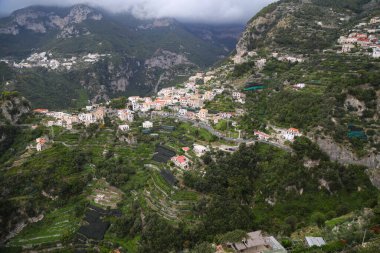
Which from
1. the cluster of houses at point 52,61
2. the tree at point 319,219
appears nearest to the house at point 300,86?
the tree at point 319,219

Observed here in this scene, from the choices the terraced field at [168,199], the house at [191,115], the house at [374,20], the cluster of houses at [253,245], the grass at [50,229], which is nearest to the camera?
the cluster of houses at [253,245]

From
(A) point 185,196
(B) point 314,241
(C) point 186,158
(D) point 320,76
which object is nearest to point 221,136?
(C) point 186,158

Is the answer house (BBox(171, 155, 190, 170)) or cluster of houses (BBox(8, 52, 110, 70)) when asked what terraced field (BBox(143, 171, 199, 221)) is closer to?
house (BBox(171, 155, 190, 170))

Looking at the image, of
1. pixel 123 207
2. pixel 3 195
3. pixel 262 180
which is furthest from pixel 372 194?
pixel 3 195

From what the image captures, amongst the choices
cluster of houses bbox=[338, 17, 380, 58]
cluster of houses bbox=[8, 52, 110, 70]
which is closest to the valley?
cluster of houses bbox=[338, 17, 380, 58]

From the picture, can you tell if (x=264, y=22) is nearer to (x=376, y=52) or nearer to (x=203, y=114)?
(x=376, y=52)

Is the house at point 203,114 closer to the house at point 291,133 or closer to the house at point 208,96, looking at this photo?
the house at point 208,96

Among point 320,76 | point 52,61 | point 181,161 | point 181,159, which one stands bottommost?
point 52,61
